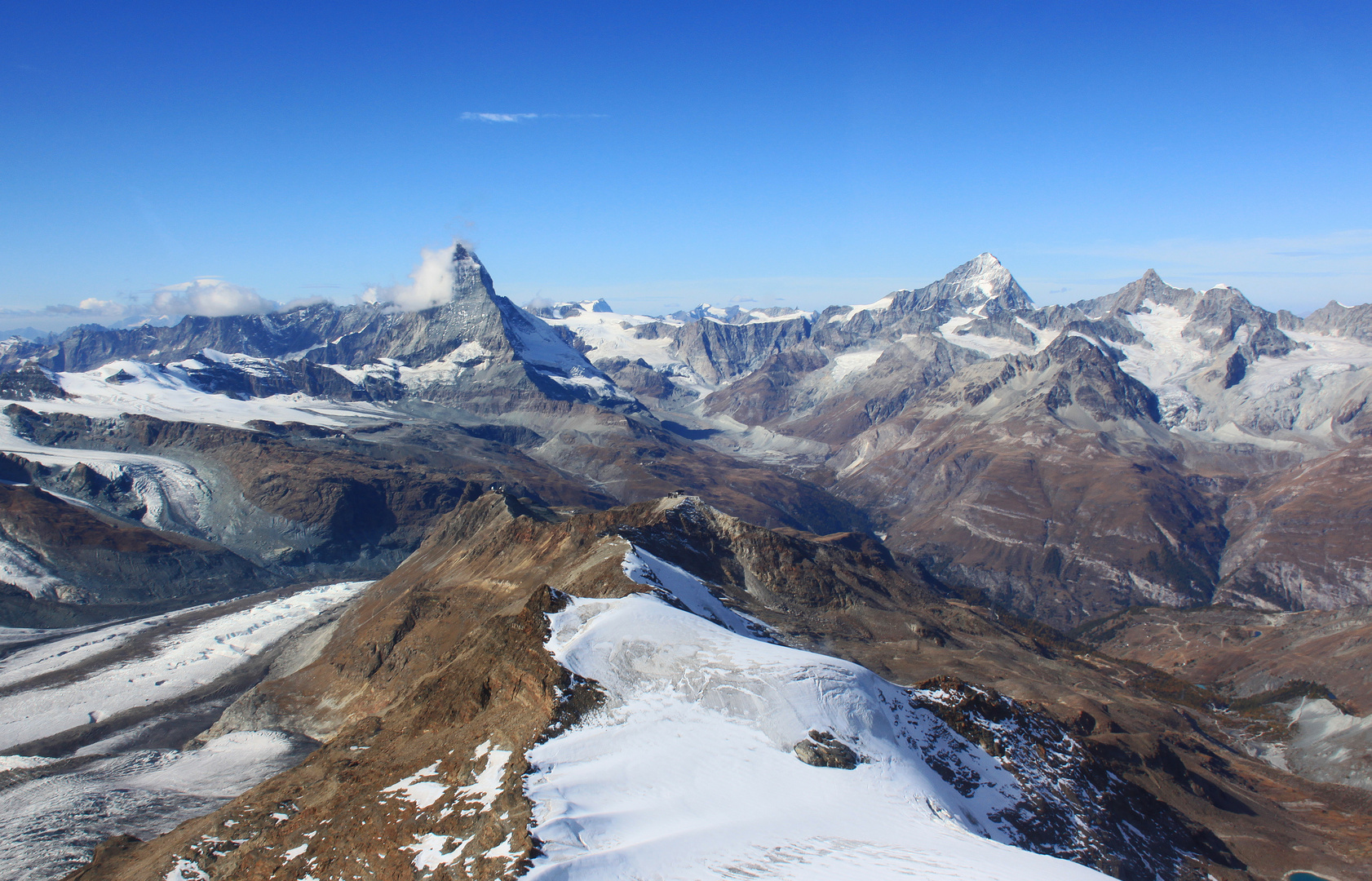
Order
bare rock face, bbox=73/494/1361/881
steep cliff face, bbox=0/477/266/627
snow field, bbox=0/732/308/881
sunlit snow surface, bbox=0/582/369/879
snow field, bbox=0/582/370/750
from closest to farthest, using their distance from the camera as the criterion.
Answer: bare rock face, bbox=73/494/1361/881
snow field, bbox=0/732/308/881
sunlit snow surface, bbox=0/582/369/879
snow field, bbox=0/582/370/750
steep cliff face, bbox=0/477/266/627

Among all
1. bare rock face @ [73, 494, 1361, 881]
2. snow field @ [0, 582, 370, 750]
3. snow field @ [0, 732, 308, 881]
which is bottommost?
snow field @ [0, 582, 370, 750]

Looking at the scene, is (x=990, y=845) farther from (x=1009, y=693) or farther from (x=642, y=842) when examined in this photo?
(x=1009, y=693)

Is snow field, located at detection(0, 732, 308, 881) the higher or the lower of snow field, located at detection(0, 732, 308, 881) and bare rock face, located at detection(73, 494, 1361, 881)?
the lower

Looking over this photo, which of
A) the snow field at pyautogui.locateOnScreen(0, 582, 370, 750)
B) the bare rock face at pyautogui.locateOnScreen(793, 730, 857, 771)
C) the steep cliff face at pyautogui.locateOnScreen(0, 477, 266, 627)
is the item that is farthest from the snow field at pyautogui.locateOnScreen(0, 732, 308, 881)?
the steep cliff face at pyautogui.locateOnScreen(0, 477, 266, 627)

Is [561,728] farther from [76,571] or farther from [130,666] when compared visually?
[76,571]

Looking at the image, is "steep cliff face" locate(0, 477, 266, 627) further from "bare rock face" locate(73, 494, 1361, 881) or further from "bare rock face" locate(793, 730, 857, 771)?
"bare rock face" locate(793, 730, 857, 771)

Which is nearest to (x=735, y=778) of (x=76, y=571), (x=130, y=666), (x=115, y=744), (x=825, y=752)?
(x=825, y=752)

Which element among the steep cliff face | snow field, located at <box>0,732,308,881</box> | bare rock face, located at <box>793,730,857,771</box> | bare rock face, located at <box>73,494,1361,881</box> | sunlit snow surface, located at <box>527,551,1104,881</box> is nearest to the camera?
sunlit snow surface, located at <box>527,551,1104,881</box>
